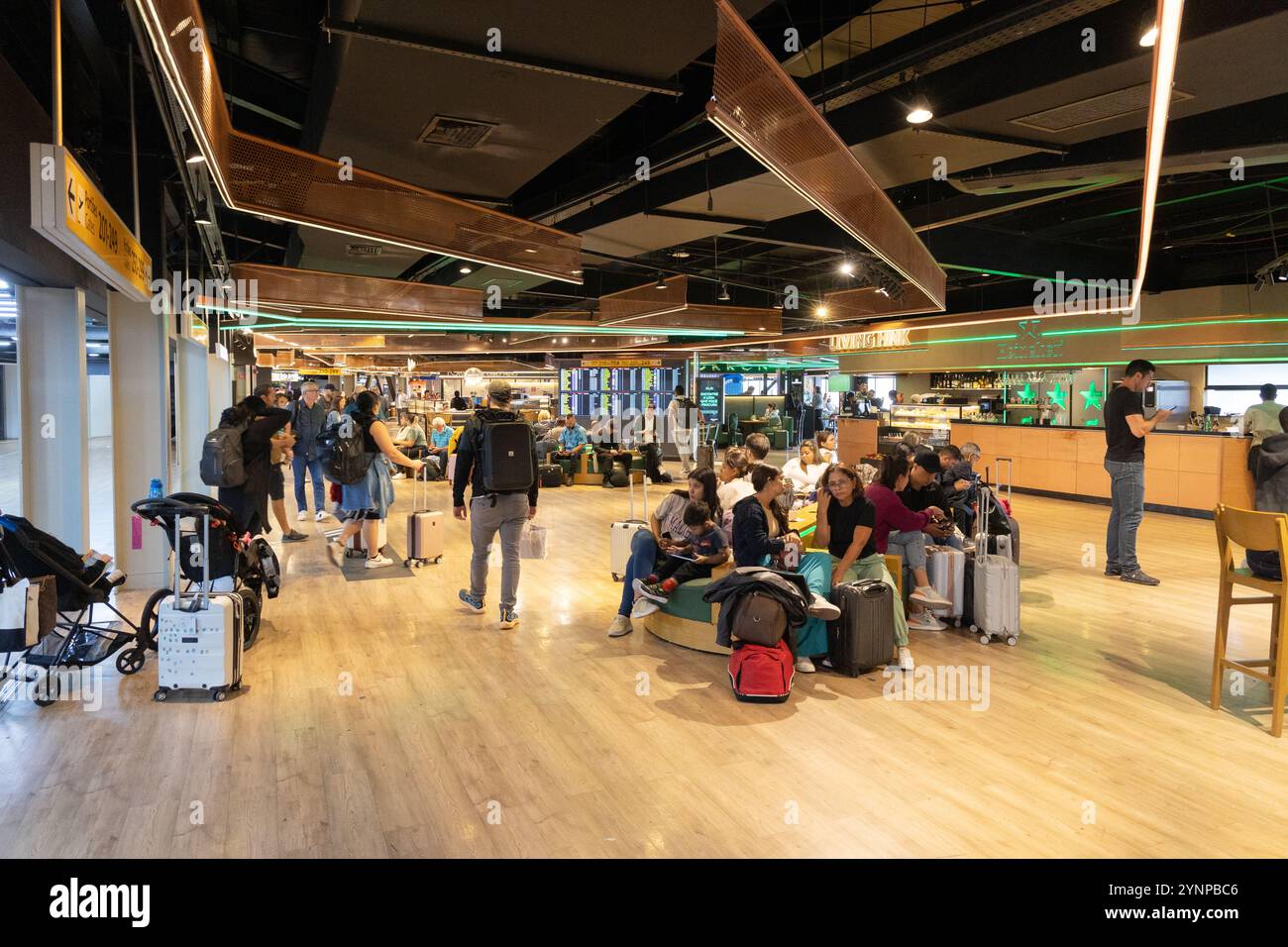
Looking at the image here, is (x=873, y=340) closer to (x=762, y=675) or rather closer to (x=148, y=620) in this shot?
(x=762, y=675)

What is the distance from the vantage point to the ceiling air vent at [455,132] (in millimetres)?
5094

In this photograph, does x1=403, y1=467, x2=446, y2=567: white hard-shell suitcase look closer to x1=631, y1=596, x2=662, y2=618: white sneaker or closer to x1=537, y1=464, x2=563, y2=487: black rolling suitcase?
x1=631, y1=596, x2=662, y2=618: white sneaker

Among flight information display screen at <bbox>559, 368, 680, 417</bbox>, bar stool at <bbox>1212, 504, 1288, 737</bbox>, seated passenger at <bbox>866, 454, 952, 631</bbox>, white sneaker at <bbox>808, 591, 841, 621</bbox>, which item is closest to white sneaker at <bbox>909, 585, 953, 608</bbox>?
seated passenger at <bbox>866, 454, 952, 631</bbox>

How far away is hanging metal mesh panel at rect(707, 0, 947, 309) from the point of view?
2.85 m

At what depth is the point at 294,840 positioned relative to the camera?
9.86 ft

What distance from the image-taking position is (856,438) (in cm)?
1889

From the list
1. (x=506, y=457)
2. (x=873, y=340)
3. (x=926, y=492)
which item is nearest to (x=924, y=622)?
(x=926, y=492)

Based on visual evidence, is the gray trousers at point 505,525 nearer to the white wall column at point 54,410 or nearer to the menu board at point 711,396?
the white wall column at point 54,410

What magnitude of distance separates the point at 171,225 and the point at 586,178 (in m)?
5.36

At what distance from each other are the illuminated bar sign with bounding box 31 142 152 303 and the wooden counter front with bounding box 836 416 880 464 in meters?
15.4

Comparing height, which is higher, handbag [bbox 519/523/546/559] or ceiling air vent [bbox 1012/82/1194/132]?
ceiling air vent [bbox 1012/82/1194/132]

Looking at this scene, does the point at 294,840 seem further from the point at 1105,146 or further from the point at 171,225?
the point at 171,225

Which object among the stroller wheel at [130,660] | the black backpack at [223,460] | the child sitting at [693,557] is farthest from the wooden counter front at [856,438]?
→ the stroller wheel at [130,660]

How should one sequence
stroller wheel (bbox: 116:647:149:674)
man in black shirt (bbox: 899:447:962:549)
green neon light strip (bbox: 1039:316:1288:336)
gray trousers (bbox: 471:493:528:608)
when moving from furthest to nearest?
green neon light strip (bbox: 1039:316:1288:336)
man in black shirt (bbox: 899:447:962:549)
gray trousers (bbox: 471:493:528:608)
stroller wheel (bbox: 116:647:149:674)
